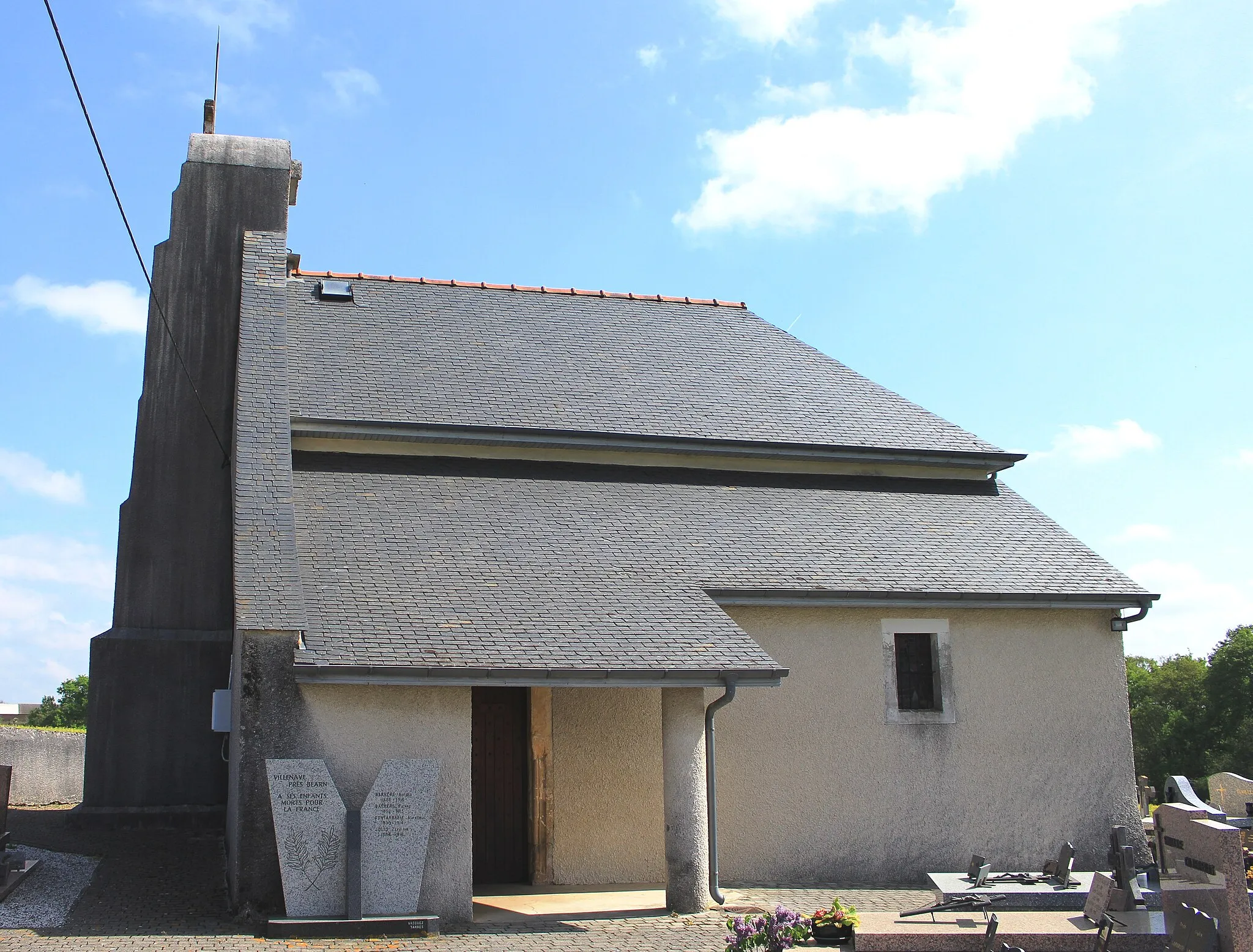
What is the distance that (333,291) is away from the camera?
1633 cm

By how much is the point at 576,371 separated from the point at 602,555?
170 inches

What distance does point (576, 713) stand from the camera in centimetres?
1138

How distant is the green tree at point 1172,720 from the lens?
136 feet

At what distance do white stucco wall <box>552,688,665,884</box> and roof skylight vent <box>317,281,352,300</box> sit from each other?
25.1 feet

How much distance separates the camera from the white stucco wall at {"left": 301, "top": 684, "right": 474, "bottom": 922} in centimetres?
913

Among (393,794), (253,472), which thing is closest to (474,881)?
(393,794)

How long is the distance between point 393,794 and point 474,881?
288cm

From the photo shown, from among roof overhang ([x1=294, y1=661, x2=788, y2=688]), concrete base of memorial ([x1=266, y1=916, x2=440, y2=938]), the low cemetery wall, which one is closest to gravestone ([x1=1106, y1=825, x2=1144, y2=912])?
roof overhang ([x1=294, y1=661, x2=788, y2=688])

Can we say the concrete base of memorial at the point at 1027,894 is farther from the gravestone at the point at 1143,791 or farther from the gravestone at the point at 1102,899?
the gravestone at the point at 1143,791

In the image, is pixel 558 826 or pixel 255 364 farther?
pixel 255 364

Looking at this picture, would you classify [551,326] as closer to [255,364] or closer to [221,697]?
[255,364]

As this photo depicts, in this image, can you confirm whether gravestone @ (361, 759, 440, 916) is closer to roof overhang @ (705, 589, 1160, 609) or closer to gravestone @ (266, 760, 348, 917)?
gravestone @ (266, 760, 348, 917)

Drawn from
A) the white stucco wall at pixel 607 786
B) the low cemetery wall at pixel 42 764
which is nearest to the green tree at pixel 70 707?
the low cemetery wall at pixel 42 764

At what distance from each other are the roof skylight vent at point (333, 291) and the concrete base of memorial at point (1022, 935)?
11536mm
